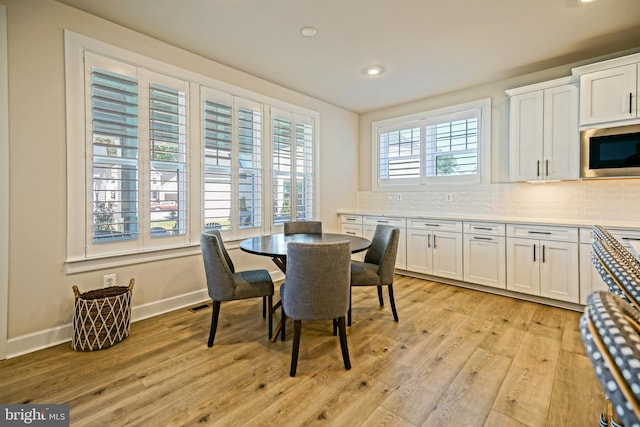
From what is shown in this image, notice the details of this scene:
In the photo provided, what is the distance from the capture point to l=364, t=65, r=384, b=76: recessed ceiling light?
3504mm

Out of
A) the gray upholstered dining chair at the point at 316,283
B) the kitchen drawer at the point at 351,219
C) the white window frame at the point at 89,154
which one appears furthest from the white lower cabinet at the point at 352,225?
the gray upholstered dining chair at the point at 316,283

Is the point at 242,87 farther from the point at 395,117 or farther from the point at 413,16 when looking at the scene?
the point at 395,117

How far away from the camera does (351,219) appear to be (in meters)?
4.98

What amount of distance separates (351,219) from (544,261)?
2611 millimetres

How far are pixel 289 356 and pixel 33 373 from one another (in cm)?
168

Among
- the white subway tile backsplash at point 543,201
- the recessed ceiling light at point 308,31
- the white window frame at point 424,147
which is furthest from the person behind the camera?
the white window frame at point 424,147

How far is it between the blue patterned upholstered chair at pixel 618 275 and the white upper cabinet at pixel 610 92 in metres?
2.45

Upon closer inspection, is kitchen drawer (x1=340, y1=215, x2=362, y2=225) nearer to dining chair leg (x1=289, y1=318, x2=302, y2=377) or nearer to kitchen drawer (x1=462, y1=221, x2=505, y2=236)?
kitchen drawer (x1=462, y1=221, x2=505, y2=236)

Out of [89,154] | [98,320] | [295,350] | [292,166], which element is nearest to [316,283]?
[295,350]

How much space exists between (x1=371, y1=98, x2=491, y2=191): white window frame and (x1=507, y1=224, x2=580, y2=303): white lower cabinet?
1025 millimetres

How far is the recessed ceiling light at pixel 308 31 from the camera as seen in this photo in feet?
8.90

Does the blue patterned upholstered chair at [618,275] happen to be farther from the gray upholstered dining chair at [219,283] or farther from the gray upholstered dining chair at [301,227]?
the gray upholstered dining chair at [301,227]

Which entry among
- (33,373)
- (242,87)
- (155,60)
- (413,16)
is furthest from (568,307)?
(155,60)

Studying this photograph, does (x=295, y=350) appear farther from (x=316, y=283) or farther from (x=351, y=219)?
(x=351, y=219)
